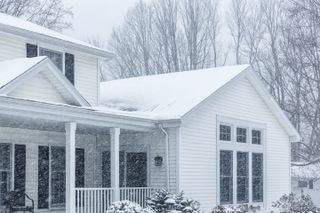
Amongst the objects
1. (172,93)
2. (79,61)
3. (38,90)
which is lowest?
(38,90)

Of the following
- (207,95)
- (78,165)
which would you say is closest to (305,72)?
(207,95)

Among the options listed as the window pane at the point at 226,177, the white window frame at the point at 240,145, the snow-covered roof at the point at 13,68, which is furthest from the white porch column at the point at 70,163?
the window pane at the point at 226,177

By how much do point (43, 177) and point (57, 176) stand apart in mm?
662

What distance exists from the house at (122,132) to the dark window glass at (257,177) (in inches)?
1.4

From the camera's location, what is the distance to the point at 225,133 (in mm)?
19203

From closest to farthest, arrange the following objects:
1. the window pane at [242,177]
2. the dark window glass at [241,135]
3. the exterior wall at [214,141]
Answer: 1. the exterior wall at [214,141]
2. the window pane at [242,177]
3. the dark window glass at [241,135]

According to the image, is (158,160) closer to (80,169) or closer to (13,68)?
(80,169)

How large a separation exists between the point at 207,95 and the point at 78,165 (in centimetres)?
440

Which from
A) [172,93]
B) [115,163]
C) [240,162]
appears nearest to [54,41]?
[115,163]

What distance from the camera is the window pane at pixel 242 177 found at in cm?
1963

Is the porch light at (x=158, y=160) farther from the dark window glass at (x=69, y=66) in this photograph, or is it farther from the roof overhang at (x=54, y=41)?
the roof overhang at (x=54, y=41)

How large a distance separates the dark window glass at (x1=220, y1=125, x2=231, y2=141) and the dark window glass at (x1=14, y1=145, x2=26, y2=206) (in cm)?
634

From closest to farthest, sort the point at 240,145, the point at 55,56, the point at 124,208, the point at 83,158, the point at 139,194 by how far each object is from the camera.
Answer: the point at 124,208 < the point at 139,194 < the point at 55,56 < the point at 83,158 < the point at 240,145

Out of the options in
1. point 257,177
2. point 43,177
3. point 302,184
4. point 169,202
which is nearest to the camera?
point 169,202
